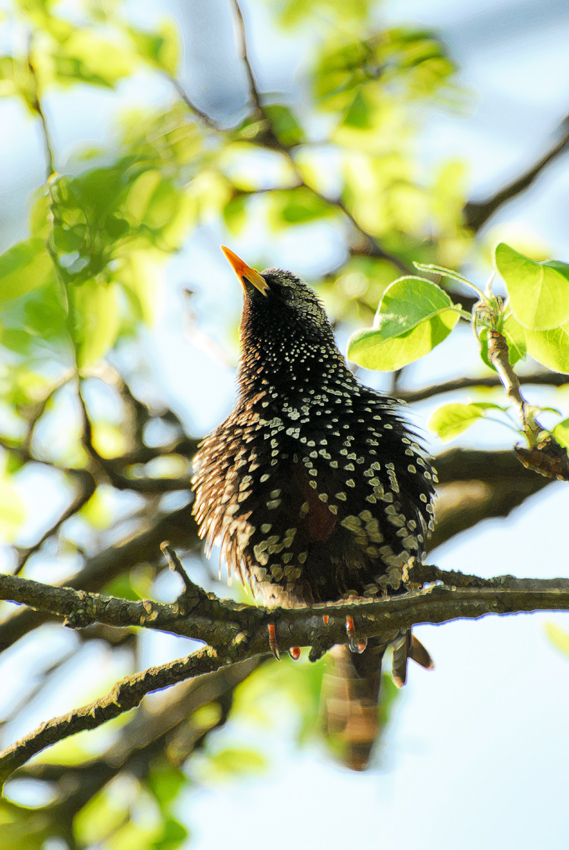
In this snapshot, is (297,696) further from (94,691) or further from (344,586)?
(344,586)

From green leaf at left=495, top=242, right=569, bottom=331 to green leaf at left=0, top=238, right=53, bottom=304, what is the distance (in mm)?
1392

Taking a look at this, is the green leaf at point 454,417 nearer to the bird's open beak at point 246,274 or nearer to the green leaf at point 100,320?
the green leaf at point 100,320

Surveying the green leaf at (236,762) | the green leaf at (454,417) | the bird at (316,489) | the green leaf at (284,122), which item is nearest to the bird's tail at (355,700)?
the bird at (316,489)

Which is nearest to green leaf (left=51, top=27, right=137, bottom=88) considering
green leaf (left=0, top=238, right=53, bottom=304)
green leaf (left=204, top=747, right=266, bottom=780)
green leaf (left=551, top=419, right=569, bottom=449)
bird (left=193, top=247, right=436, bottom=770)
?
green leaf (left=0, top=238, right=53, bottom=304)

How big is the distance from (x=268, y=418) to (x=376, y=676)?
141cm

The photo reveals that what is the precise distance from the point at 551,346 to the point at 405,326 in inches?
15.5

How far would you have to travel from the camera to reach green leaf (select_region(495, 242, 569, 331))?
181 cm

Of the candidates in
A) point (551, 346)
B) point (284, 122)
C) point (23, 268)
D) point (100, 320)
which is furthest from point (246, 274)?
point (551, 346)

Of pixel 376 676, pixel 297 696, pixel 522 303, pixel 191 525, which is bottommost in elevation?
pixel 297 696

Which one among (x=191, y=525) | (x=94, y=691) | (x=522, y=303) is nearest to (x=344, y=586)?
(x=191, y=525)

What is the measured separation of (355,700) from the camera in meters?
3.74

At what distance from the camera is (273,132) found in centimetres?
381

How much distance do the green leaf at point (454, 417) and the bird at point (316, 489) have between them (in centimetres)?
66

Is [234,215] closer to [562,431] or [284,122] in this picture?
[284,122]
